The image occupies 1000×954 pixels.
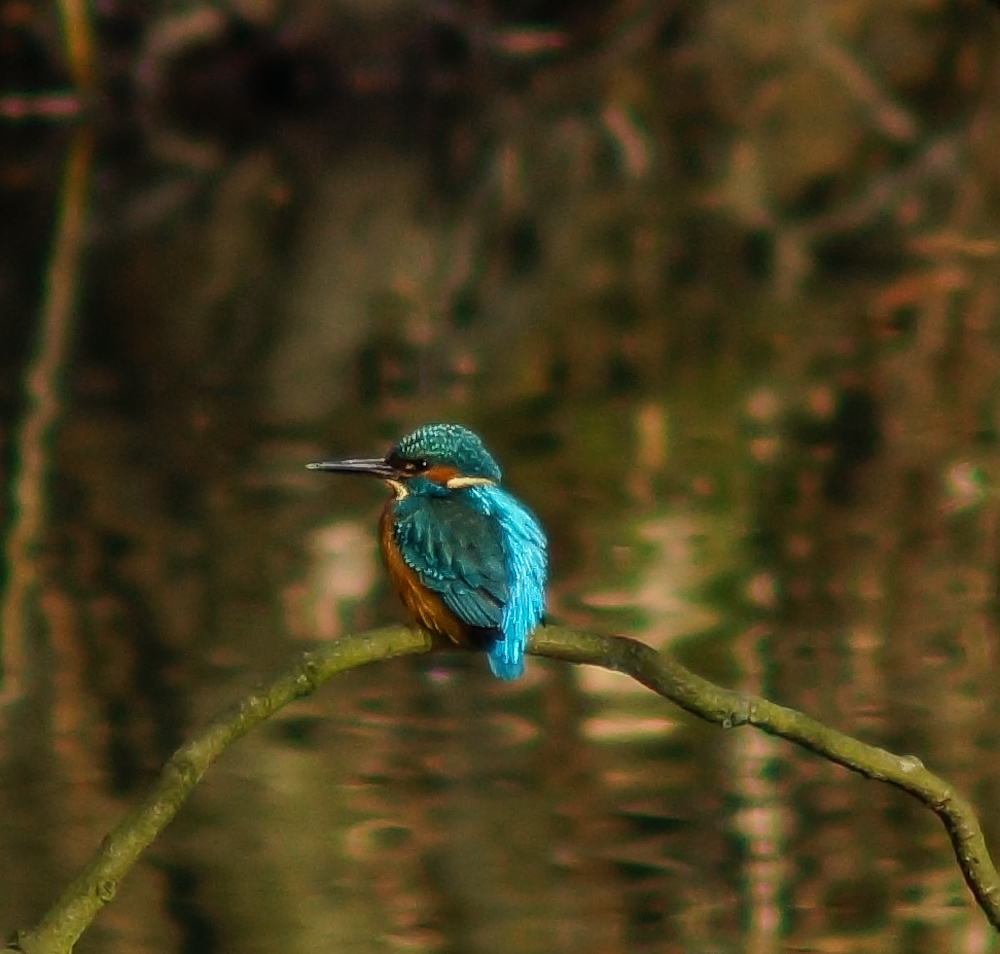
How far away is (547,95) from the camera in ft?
88.7

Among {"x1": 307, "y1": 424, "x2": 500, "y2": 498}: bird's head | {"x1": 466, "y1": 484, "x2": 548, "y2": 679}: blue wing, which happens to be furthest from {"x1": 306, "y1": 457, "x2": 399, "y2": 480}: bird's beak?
{"x1": 466, "y1": 484, "x2": 548, "y2": 679}: blue wing

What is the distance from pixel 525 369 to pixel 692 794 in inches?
238

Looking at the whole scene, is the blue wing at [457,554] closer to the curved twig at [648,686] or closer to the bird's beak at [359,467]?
the bird's beak at [359,467]

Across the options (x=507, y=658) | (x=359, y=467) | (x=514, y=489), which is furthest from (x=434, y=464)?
(x=514, y=489)

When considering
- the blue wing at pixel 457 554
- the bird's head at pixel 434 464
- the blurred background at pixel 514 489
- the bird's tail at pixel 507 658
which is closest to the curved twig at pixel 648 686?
the bird's tail at pixel 507 658

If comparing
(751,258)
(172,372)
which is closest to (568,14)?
(751,258)

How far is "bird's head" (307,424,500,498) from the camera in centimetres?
352

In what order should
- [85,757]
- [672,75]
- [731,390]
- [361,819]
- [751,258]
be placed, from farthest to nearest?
1. [672,75]
2. [751,258]
3. [731,390]
4. [85,757]
5. [361,819]

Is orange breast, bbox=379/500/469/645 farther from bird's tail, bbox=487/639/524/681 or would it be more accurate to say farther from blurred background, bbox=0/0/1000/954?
blurred background, bbox=0/0/1000/954

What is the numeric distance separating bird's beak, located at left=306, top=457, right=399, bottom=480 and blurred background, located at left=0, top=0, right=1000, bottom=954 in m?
2.22

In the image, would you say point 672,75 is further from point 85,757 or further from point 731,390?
point 85,757

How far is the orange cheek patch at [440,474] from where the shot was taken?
3.58 metres

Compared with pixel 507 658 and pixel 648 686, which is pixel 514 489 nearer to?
pixel 507 658

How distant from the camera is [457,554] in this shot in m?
3.40
